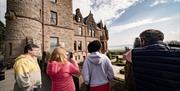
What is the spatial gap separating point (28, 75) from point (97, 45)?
174 cm

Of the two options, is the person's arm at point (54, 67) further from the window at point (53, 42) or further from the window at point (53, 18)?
the window at point (53, 18)

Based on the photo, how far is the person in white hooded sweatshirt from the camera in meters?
3.80

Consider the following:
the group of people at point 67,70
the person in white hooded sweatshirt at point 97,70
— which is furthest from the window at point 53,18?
the person in white hooded sweatshirt at point 97,70

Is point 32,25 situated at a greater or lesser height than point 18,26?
greater

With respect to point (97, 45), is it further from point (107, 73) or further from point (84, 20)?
point (84, 20)

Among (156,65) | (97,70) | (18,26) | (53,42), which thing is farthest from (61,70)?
(53,42)

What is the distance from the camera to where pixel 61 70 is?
4.03 metres

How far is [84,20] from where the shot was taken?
124 feet

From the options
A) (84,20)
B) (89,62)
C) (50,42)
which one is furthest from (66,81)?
(84,20)

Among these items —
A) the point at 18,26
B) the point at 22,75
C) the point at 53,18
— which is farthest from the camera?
the point at 53,18

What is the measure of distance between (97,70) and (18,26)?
16663 mm

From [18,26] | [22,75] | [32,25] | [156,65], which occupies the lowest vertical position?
[22,75]

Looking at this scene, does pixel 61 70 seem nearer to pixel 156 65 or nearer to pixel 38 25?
pixel 156 65

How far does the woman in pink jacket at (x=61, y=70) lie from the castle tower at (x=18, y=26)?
594 inches
